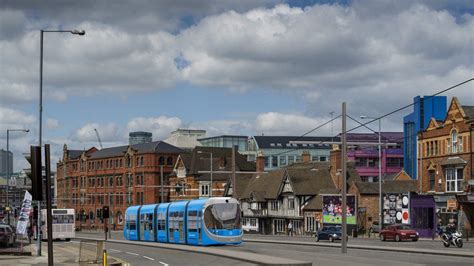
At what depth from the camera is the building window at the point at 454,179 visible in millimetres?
73062

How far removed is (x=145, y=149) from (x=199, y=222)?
9584 cm

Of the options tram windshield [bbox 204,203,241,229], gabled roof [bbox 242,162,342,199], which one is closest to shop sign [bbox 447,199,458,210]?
gabled roof [bbox 242,162,342,199]

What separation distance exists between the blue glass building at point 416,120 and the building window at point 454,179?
58.9 metres

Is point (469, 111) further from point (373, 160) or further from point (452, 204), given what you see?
point (373, 160)

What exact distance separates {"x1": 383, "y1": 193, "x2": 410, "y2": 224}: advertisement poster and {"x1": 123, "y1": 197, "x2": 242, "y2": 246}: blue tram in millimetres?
28128

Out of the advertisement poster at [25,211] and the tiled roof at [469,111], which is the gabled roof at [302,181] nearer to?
the tiled roof at [469,111]

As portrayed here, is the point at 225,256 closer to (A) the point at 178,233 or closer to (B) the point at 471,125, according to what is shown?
(A) the point at 178,233

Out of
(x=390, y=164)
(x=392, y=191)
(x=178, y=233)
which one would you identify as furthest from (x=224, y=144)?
(x=178, y=233)

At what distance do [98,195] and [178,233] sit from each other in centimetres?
10373

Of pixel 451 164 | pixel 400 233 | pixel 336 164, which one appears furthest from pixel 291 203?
pixel 400 233

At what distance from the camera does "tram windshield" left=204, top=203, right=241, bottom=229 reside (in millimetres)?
47625

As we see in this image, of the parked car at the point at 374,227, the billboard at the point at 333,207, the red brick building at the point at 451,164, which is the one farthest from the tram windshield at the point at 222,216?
the billboard at the point at 333,207

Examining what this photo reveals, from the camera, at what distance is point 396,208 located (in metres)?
78.4

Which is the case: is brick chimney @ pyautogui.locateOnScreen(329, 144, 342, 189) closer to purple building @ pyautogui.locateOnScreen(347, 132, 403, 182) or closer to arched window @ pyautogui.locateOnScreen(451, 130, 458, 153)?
arched window @ pyautogui.locateOnScreen(451, 130, 458, 153)
